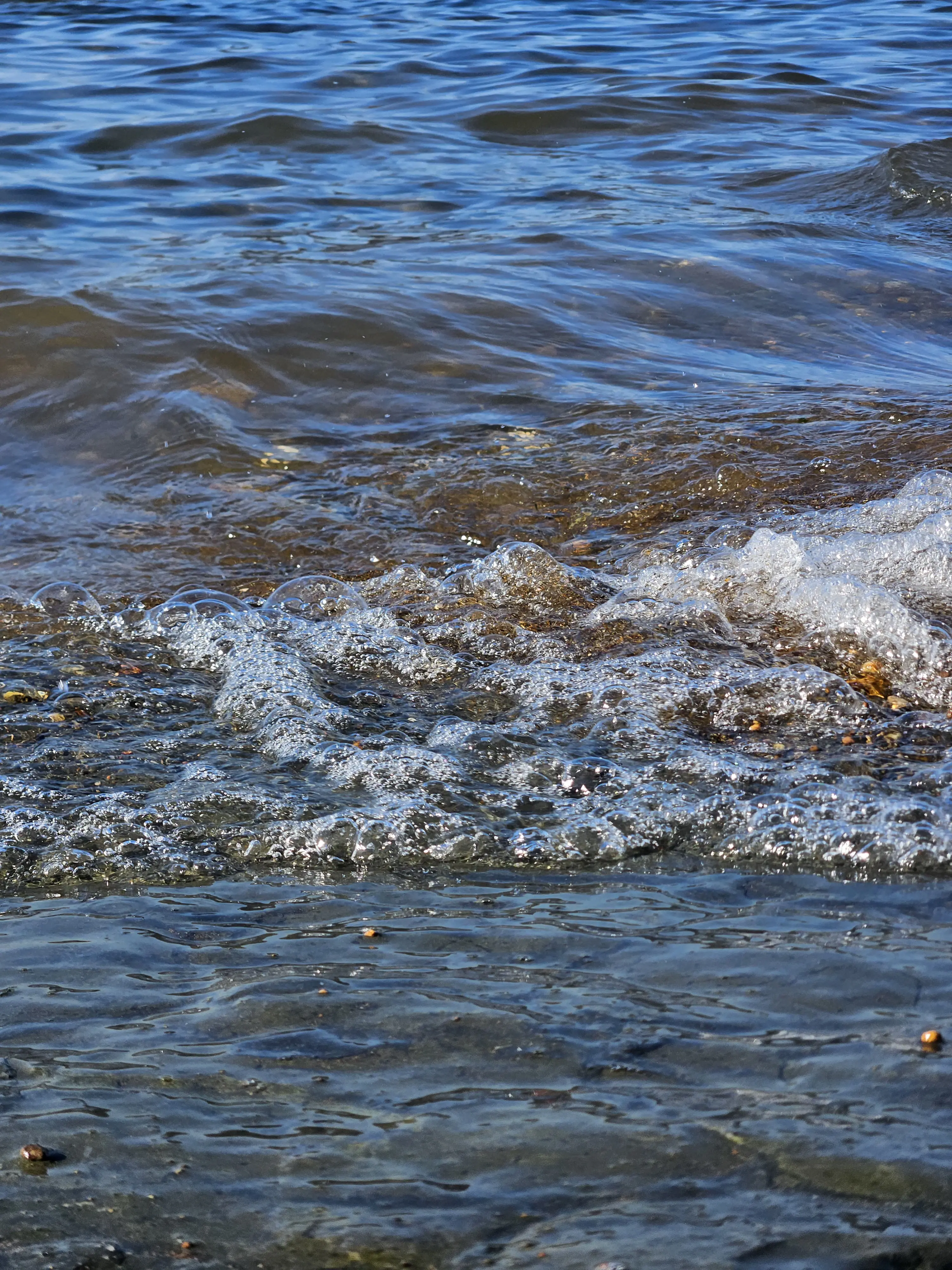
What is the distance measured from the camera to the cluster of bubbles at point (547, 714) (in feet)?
8.71

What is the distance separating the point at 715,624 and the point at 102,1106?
2362mm

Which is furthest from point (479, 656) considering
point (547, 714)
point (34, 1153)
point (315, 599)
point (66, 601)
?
point (34, 1153)

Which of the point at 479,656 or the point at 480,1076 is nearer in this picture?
the point at 480,1076

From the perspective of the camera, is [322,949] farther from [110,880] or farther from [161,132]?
[161,132]

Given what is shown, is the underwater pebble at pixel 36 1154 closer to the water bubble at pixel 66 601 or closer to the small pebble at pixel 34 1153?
the small pebble at pixel 34 1153

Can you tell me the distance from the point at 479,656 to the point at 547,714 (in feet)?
1.45

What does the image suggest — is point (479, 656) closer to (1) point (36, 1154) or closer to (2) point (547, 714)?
(2) point (547, 714)

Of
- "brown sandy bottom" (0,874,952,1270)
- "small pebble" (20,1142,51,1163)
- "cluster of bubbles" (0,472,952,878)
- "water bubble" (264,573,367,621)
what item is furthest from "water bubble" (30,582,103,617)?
"small pebble" (20,1142,51,1163)

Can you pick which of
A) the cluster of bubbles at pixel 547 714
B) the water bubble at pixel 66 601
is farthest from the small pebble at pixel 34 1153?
the water bubble at pixel 66 601

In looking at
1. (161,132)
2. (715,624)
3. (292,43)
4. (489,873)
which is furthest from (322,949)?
(292,43)

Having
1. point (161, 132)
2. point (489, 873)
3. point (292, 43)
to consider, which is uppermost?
point (292, 43)

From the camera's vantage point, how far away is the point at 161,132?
9.72 meters

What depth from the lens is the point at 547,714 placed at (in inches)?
128

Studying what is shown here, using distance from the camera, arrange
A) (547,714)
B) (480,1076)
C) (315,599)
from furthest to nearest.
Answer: (315,599)
(547,714)
(480,1076)
